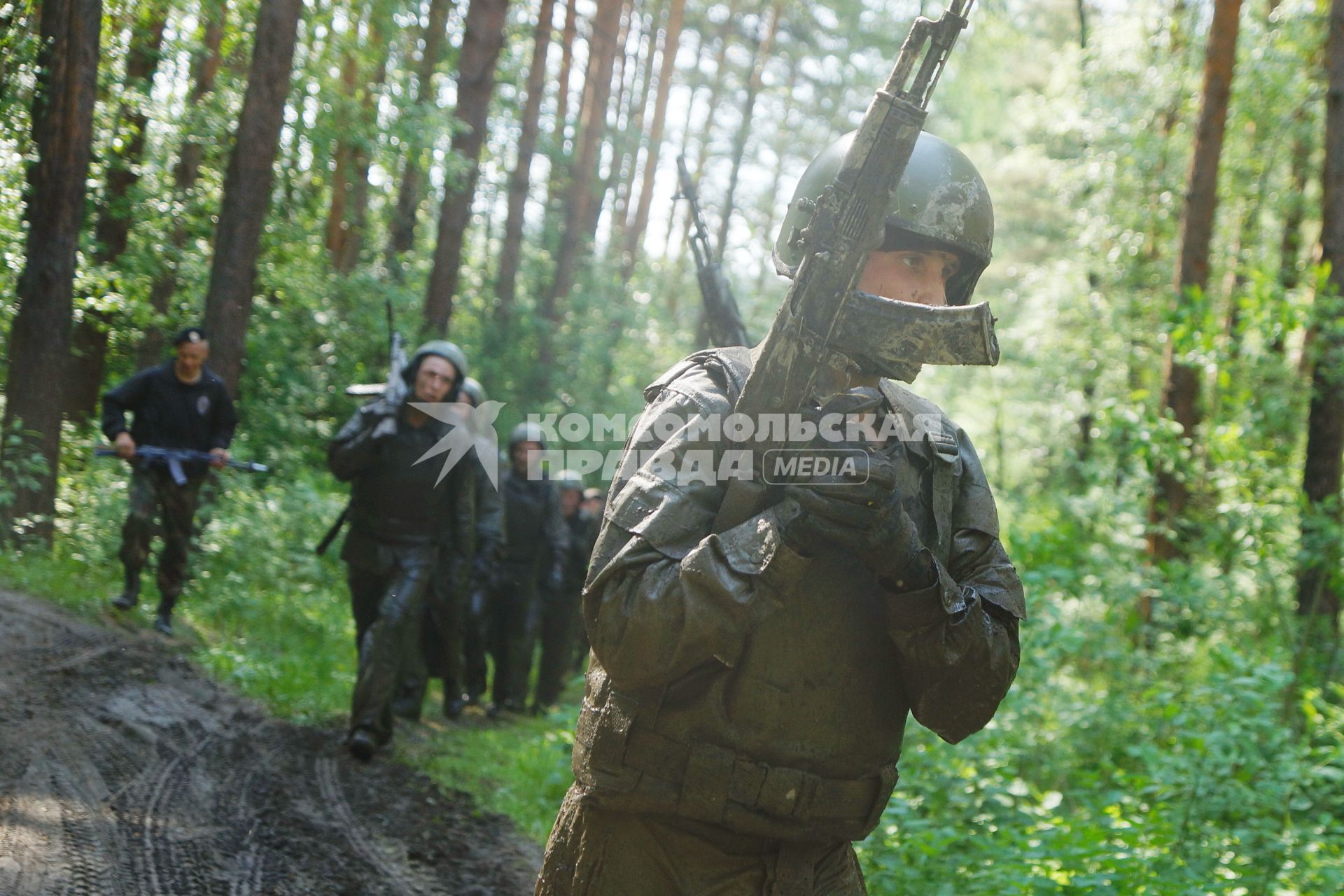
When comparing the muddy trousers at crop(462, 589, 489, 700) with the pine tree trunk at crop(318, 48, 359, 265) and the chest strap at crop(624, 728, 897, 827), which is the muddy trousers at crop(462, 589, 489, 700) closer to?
the chest strap at crop(624, 728, 897, 827)

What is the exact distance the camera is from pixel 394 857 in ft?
17.8

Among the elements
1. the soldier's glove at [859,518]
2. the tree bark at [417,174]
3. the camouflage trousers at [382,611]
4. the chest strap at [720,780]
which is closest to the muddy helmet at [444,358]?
the camouflage trousers at [382,611]

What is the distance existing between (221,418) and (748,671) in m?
7.63

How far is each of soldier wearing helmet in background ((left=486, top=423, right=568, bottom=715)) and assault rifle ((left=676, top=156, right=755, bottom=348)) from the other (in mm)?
2436

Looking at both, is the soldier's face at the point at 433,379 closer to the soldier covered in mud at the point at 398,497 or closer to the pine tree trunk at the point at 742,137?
the soldier covered in mud at the point at 398,497

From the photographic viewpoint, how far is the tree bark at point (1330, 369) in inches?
366

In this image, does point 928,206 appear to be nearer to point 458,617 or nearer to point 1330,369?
point 458,617

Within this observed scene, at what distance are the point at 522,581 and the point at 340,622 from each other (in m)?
2.18

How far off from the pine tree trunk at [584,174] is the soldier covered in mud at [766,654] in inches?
732

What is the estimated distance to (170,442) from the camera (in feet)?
28.9

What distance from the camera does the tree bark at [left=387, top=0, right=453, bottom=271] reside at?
16188 millimetres

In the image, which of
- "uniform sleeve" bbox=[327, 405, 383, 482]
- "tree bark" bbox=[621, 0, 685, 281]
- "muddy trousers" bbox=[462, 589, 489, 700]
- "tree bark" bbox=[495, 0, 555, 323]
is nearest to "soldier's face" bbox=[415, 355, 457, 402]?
"uniform sleeve" bbox=[327, 405, 383, 482]

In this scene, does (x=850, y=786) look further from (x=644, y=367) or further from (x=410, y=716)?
(x=644, y=367)

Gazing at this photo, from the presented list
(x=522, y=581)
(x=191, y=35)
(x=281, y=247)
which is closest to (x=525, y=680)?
(x=522, y=581)
